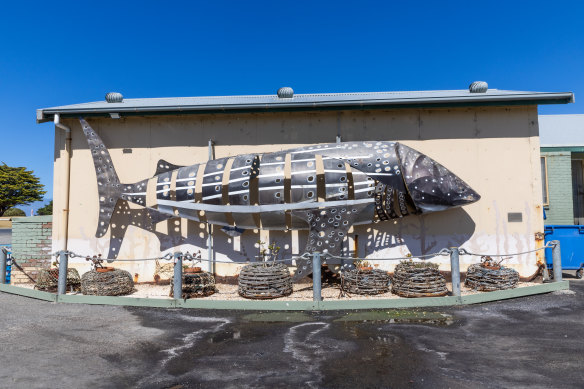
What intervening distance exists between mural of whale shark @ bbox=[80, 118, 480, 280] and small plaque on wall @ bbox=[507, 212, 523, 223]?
1.52 m

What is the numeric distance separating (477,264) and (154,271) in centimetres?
765

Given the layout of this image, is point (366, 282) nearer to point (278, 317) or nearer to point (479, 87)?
point (278, 317)

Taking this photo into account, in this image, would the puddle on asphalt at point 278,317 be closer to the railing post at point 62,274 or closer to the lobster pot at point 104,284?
the lobster pot at point 104,284

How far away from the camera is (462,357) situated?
4.30m

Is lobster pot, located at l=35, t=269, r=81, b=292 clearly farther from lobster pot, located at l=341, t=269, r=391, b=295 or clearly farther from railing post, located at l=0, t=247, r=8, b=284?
lobster pot, located at l=341, t=269, r=391, b=295

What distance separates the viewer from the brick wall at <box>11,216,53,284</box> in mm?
9359

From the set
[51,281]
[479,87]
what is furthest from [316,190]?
[51,281]

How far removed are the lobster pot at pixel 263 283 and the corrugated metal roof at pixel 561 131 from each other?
1081 cm

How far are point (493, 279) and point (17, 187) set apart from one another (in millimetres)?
53192

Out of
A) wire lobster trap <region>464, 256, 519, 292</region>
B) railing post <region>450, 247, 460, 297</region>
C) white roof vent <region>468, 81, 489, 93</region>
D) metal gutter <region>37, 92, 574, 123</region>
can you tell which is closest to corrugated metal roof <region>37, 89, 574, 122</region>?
metal gutter <region>37, 92, 574, 123</region>

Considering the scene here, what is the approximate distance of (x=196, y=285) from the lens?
7.56m

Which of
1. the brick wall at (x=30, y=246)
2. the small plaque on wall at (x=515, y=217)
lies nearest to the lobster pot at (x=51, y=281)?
the brick wall at (x=30, y=246)

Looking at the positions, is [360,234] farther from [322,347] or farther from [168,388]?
[168,388]

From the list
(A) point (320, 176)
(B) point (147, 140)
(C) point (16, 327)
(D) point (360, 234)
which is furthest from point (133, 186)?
(D) point (360, 234)
